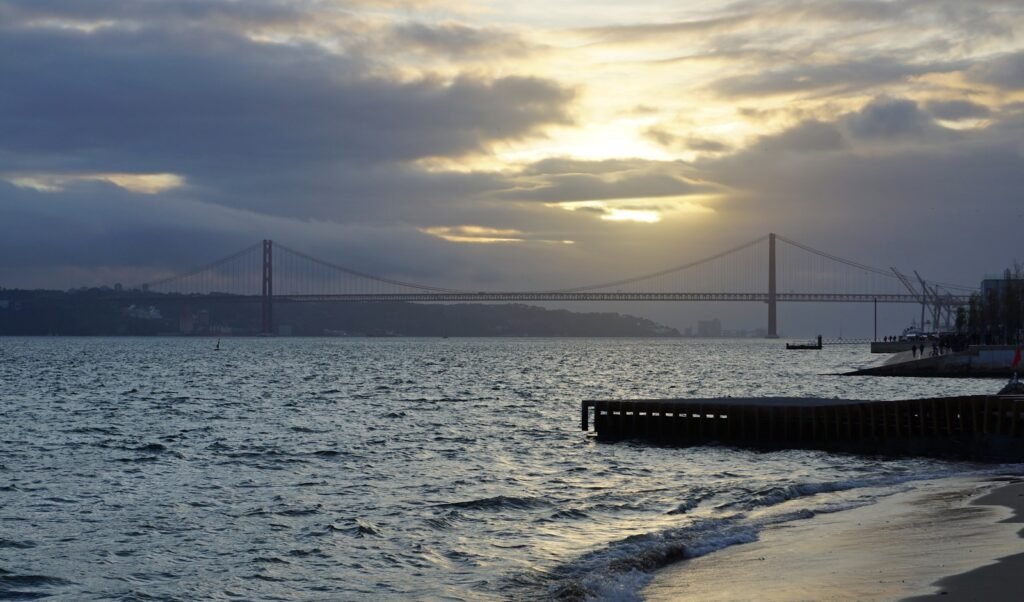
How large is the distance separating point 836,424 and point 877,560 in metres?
17.9

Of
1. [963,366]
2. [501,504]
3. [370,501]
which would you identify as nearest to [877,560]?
[501,504]

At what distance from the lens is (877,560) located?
14.2m

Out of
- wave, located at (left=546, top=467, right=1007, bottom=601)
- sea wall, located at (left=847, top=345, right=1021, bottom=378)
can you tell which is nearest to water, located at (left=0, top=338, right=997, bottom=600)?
wave, located at (left=546, top=467, right=1007, bottom=601)

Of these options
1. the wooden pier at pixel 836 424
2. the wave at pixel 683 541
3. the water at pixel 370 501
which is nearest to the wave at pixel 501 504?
the water at pixel 370 501

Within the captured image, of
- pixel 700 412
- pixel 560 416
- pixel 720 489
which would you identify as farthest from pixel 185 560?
pixel 560 416

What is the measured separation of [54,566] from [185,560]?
1796mm

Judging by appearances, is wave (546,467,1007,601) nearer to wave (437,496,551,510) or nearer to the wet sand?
wave (437,496,551,510)

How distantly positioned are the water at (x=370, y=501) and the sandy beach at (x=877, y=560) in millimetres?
807

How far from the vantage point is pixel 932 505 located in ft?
63.9

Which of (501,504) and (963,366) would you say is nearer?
(501,504)

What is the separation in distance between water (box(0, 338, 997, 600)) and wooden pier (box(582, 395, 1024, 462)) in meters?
1.28

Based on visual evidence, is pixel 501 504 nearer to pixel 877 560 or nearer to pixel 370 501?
pixel 370 501

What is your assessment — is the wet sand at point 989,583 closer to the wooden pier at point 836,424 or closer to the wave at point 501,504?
the wave at point 501,504

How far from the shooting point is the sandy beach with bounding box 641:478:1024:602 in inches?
482
